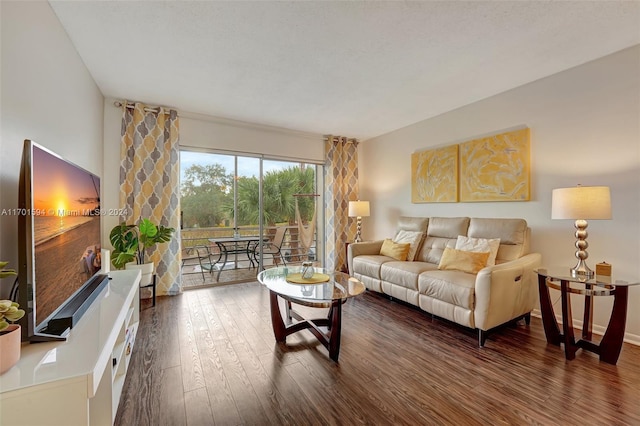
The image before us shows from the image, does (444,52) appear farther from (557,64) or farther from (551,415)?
(551,415)

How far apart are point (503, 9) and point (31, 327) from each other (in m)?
3.11

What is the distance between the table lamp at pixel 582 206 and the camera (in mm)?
2059

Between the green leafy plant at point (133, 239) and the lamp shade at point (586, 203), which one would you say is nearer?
the lamp shade at point (586, 203)

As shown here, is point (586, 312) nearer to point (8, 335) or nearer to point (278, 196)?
point (8, 335)

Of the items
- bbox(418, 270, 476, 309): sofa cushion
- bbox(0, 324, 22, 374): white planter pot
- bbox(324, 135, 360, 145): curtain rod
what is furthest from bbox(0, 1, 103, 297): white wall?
bbox(324, 135, 360, 145): curtain rod

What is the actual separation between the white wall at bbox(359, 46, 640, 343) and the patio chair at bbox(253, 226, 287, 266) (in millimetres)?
2719

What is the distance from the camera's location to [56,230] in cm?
137

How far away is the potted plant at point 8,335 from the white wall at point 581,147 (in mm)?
3864

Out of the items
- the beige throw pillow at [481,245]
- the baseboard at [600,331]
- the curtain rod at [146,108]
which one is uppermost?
the curtain rod at [146,108]

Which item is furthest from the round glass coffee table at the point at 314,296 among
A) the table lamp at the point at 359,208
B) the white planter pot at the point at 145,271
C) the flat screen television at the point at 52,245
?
the table lamp at the point at 359,208

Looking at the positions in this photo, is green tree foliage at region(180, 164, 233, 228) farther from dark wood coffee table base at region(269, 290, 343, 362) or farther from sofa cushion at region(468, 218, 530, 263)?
sofa cushion at region(468, 218, 530, 263)

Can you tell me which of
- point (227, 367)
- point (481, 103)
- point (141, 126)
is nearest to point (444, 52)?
point (481, 103)

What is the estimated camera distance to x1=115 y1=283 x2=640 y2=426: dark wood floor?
1.53 metres

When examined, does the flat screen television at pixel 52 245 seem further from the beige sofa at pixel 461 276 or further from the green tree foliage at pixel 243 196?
the beige sofa at pixel 461 276
